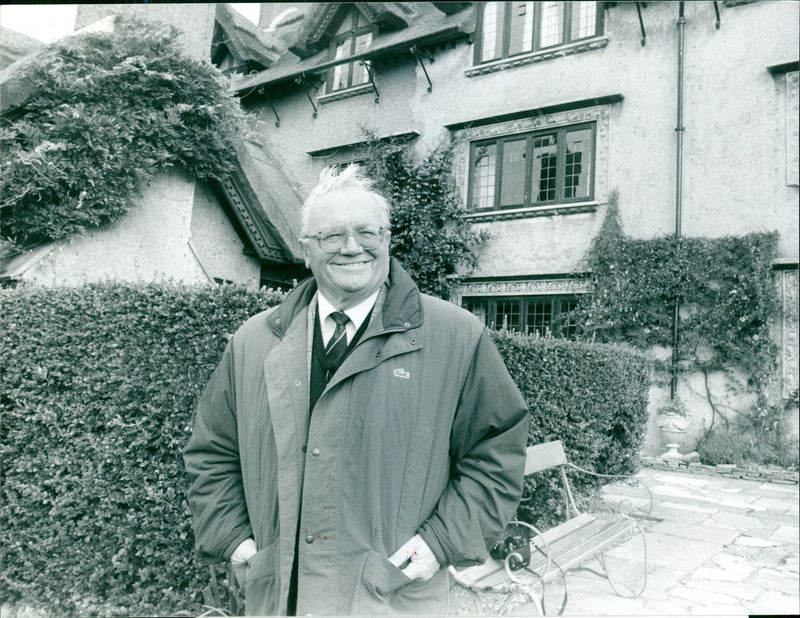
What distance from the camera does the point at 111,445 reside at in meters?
3.92

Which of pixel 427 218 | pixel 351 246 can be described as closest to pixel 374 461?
pixel 351 246

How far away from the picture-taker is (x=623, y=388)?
24.0 feet

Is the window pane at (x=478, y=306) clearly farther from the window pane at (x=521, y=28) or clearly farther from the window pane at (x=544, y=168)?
the window pane at (x=521, y=28)

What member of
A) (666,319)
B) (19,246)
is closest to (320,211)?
(19,246)

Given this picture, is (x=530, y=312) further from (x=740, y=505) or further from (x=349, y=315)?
(x=349, y=315)

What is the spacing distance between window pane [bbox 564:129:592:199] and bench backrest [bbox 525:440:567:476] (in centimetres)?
846

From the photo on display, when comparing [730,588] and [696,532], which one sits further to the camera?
[696,532]

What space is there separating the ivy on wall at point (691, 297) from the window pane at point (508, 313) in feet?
4.59

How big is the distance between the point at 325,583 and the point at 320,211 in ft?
4.13

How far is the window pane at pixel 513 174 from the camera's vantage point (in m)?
13.1

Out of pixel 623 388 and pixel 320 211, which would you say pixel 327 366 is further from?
pixel 623 388

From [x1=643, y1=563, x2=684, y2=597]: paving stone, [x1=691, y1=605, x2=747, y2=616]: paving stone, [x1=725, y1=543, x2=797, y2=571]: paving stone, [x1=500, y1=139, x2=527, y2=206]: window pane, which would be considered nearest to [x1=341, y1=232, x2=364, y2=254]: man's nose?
[x1=691, y1=605, x2=747, y2=616]: paving stone

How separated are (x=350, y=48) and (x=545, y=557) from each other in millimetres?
13308

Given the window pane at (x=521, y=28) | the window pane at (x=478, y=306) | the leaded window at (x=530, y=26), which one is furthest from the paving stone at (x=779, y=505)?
the window pane at (x=521, y=28)
